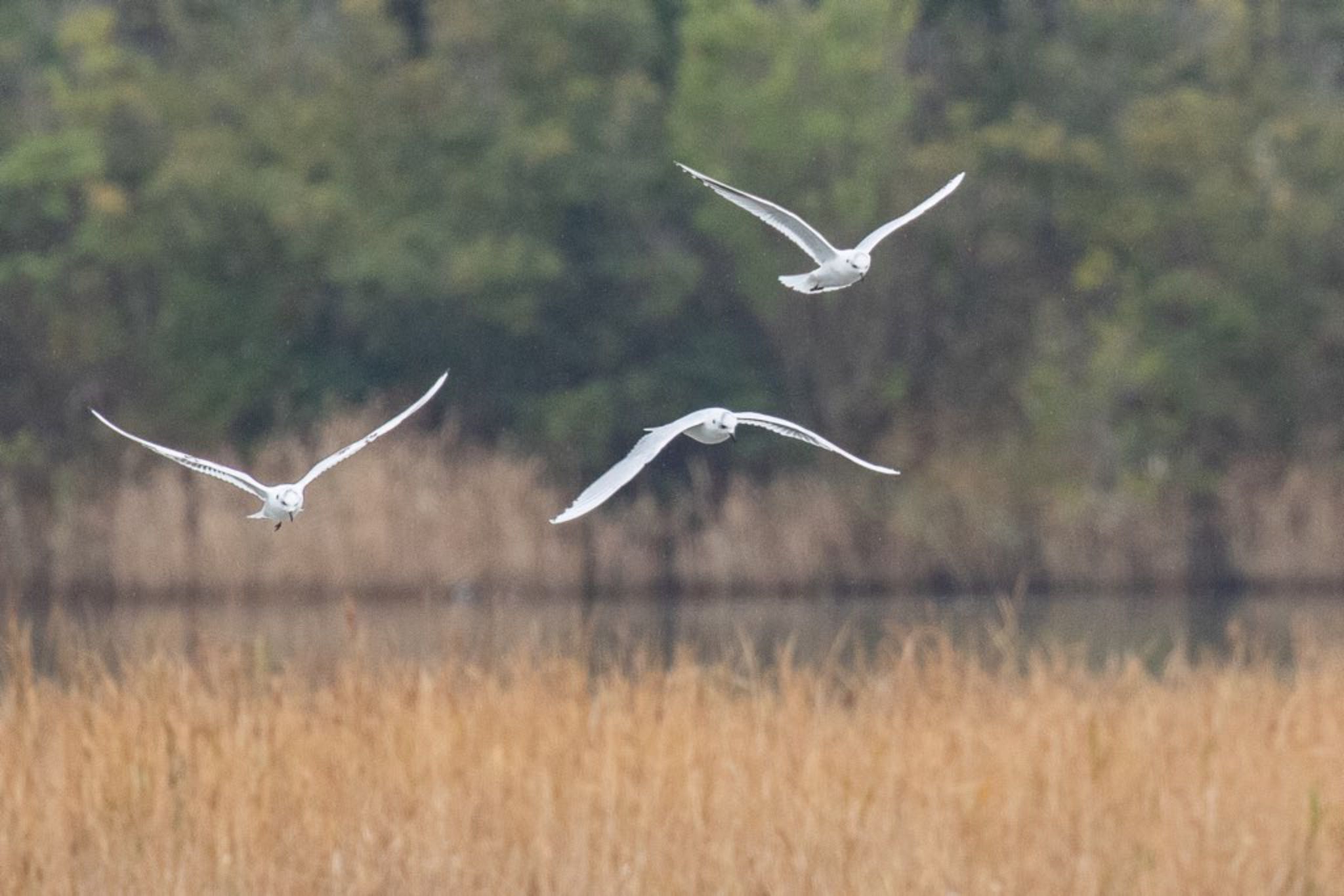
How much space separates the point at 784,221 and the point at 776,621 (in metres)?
16.8

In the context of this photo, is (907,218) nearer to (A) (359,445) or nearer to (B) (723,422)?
(B) (723,422)

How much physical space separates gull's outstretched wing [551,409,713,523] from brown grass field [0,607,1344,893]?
8.51 feet

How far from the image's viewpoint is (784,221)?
17.3 ft

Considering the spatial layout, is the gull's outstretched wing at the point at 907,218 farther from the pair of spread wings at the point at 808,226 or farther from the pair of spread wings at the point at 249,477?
the pair of spread wings at the point at 249,477

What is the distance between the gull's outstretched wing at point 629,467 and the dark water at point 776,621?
357 inches

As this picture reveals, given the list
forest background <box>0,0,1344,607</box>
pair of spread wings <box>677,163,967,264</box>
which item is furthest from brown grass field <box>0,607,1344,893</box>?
forest background <box>0,0,1344,607</box>

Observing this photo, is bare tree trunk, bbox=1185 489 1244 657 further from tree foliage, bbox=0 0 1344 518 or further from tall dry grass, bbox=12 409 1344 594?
tree foliage, bbox=0 0 1344 518

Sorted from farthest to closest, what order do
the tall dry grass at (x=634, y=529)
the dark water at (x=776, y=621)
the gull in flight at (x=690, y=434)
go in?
the tall dry grass at (x=634, y=529) < the dark water at (x=776, y=621) < the gull in flight at (x=690, y=434)

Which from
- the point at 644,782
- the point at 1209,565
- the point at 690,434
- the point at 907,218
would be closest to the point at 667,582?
the point at 1209,565

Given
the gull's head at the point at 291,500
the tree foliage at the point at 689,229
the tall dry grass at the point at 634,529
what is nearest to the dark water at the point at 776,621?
the tall dry grass at the point at 634,529

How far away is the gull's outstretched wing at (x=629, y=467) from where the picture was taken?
4352mm

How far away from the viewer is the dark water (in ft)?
56.2

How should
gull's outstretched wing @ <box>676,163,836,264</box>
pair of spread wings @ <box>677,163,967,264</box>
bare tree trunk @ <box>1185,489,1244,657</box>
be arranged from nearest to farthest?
gull's outstretched wing @ <box>676,163,836,264</box> < pair of spread wings @ <box>677,163,967,264</box> < bare tree trunk @ <box>1185,489,1244,657</box>

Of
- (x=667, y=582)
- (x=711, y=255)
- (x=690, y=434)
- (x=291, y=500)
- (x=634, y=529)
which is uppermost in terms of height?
(x=711, y=255)
